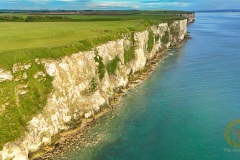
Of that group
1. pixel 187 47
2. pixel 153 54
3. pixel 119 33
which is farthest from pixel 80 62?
pixel 187 47

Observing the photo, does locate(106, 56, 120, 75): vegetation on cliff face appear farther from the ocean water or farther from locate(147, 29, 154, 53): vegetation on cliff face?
locate(147, 29, 154, 53): vegetation on cliff face

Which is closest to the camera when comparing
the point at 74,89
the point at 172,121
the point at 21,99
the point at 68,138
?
the point at 21,99

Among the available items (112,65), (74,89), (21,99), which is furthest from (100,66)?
(21,99)

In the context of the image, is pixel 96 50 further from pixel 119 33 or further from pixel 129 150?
pixel 129 150

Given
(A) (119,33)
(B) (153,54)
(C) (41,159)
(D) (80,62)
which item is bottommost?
(C) (41,159)

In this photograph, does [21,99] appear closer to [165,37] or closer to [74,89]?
[74,89]

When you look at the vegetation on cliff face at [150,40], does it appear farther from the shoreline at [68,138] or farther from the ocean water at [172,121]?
the shoreline at [68,138]
